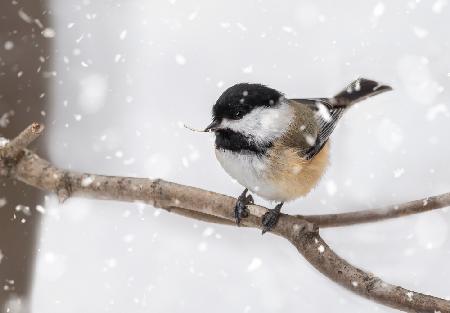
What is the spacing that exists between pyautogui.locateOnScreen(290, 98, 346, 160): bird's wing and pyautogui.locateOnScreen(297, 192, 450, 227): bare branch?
0.38m

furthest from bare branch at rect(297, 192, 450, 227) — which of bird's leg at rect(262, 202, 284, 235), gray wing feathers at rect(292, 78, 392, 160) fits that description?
gray wing feathers at rect(292, 78, 392, 160)

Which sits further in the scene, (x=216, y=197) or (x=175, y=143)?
(x=175, y=143)

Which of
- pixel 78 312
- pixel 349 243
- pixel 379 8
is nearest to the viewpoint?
pixel 349 243

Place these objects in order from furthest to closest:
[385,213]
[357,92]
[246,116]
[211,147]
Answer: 1. [211,147]
2. [357,92]
3. [246,116]
4. [385,213]

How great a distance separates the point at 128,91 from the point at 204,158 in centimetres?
107

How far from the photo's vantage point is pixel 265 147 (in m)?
2.58

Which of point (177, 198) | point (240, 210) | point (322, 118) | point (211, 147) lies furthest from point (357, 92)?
point (211, 147)

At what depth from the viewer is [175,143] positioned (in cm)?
555

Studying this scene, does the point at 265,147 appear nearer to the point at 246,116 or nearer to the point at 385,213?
the point at 246,116

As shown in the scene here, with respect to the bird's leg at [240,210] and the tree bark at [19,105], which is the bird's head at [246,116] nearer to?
the bird's leg at [240,210]

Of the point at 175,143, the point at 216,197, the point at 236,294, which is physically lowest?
the point at 236,294

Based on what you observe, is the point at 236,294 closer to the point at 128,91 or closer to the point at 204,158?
the point at 204,158

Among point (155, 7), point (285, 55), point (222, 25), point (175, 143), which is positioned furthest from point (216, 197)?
point (155, 7)

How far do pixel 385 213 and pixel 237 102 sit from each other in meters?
0.69
